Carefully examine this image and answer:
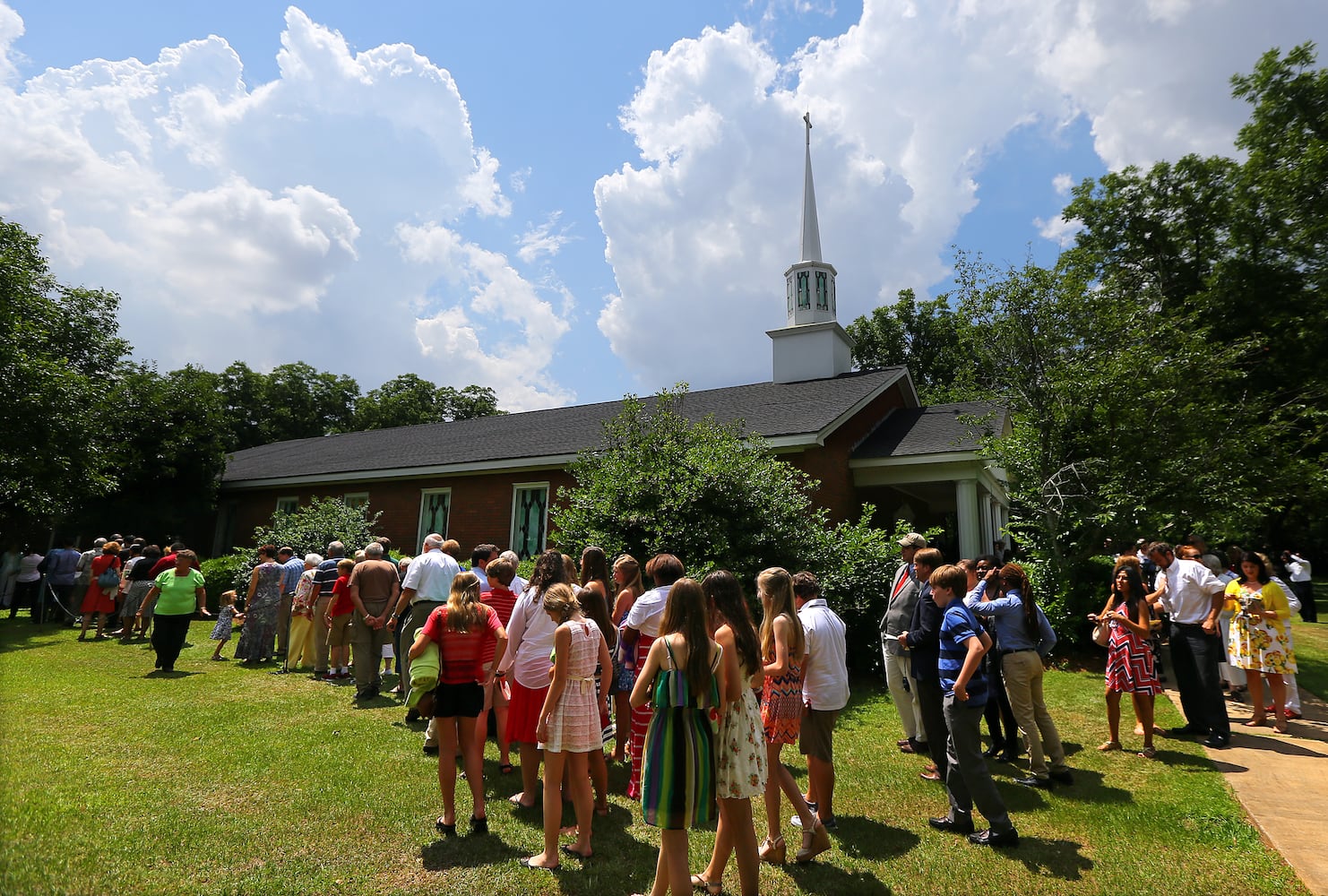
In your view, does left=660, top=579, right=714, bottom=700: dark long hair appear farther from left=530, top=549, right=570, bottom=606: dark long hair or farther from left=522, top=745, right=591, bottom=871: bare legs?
left=530, top=549, right=570, bottom=606: dark long hair

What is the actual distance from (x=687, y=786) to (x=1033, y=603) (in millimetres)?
4093

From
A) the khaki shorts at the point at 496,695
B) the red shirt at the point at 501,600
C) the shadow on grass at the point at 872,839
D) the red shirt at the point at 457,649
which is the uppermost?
the red shirt at the point at 501,600

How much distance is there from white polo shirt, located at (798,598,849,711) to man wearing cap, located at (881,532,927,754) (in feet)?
4.76

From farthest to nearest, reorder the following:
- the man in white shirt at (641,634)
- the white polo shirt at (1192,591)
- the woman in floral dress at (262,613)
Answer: the woman in floral dress at (262,613) < the white polo shirt at (1192,591) < the man in white shirt at (641,634)

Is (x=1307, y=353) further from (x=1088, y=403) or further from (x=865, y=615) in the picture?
(x=865, y=615)

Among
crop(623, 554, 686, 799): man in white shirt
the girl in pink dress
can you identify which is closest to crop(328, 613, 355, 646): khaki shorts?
crop(623, 554, 686, 799): man in white shirt

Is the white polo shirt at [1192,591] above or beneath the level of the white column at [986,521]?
beneath

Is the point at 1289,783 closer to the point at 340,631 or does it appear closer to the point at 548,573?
the point at 548,573

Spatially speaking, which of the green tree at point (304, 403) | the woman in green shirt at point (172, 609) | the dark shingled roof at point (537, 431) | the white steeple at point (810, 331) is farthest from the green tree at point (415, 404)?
the woman in green shirt at point (172, 609)

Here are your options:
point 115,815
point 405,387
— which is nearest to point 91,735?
point 115,815

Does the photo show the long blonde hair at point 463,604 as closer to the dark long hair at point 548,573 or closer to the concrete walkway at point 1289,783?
the dark long hair at point 548,573

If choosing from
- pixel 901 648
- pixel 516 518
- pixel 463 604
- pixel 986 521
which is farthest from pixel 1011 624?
pixel 516 518

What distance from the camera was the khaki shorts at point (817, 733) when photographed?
4.86 meters

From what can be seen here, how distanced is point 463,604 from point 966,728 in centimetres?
343
